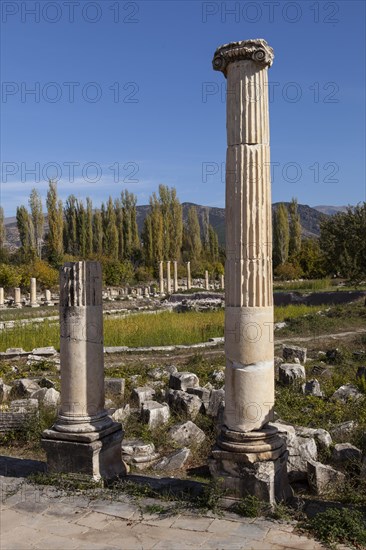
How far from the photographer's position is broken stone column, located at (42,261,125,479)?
6582 millimetres

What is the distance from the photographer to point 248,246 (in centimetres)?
600

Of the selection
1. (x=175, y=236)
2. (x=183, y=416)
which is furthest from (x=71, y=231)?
(x=183, y=416)

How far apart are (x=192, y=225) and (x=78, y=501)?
57.7 meters

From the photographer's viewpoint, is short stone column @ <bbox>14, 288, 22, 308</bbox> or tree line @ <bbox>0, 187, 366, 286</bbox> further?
tree line @ <bbox>0, 187, 366, 286</bbox>

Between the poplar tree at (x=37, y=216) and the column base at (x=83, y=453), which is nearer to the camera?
the column base at (x=83, y=453)

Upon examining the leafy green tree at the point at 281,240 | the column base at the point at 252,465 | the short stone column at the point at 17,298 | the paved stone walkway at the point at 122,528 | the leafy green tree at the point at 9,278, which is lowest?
the paved stone walkway at the point at 122,528

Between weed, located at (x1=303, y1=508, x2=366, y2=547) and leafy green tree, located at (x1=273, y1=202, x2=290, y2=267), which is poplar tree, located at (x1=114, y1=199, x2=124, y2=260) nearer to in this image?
leafy green tree, located at (x1=273, y1=202, x2=290, y2=267)

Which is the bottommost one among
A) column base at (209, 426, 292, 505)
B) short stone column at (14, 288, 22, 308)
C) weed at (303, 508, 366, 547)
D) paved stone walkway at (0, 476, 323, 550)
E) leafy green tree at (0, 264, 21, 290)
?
paved stone walkway at (0, 476, 323, 550)

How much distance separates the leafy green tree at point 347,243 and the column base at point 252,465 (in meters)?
22.5

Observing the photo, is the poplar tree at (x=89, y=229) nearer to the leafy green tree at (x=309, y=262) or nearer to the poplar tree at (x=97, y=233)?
the poplar tree at (x=97, y=233)

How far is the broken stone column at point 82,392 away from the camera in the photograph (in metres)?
6.58

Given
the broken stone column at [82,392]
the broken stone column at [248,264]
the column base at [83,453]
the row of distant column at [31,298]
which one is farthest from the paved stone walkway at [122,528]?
the row of distant column at [31,298]

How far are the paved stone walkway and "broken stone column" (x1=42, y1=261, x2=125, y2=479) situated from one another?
1.91 feet

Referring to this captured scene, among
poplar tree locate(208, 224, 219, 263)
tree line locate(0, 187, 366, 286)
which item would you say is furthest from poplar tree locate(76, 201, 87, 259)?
poplar tree locate(208, 224, 219, 263)
